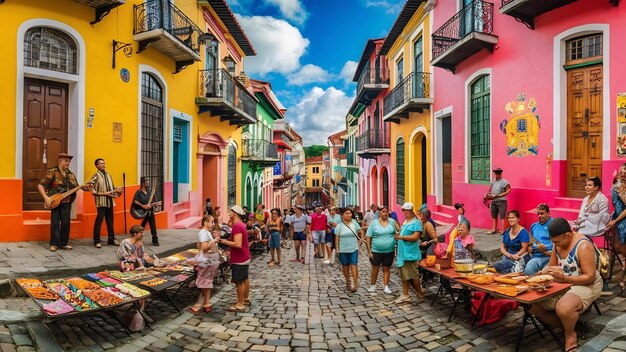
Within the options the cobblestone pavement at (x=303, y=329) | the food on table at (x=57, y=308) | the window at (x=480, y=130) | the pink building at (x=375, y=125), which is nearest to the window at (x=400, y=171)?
the pink building at (x=375, y=125)

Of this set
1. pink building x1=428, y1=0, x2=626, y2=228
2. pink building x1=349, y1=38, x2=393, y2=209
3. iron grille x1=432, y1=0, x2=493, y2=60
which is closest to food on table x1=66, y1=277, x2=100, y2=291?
pink building x1=428, y1=0, x2=626, y2=228

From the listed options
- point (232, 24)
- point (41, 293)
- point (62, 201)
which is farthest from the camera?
point (232, 24)

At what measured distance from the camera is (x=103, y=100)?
9.18 metres

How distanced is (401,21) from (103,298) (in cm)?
1524

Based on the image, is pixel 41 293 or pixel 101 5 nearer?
pixel 41 293

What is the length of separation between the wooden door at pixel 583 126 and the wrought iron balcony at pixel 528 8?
1.36 meters

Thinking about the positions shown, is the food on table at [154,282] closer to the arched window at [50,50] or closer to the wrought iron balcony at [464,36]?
the arched window at [50,50]

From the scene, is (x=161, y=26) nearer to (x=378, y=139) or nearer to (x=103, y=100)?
(x=103, y=100)

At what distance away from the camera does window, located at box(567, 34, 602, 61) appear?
7.86 meters

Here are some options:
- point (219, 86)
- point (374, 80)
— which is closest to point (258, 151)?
point (374, 80)

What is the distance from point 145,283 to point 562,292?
5.07m

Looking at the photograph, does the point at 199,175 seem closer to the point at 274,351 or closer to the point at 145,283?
the point at 145,283

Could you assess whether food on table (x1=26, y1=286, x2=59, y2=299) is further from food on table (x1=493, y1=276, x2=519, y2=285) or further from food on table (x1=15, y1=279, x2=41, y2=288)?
food on table (x1=493, y1=276, x2=519, y2=285)

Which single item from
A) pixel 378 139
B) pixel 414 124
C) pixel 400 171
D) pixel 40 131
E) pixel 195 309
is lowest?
pixel 195 309
